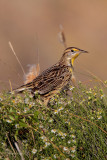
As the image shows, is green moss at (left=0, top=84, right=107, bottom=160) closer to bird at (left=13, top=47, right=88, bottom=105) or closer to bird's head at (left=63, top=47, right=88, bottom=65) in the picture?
bird at (left=13, top=47, right=88, bottom=105)

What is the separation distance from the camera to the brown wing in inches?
199

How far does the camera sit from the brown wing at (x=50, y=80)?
5.06m

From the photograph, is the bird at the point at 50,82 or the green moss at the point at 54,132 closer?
the green moss at the point at 54,132

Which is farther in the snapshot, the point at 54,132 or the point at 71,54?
the point at 71,54

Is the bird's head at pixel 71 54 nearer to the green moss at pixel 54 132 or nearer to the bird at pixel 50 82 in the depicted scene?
the bird at pixel 50 82

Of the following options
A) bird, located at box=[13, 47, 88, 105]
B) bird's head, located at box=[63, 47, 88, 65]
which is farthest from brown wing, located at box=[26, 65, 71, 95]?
bird's head, located at box=[63, 47, 88, 65]

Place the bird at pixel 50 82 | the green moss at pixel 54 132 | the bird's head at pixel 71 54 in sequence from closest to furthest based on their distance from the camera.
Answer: the green moss at pixel 54 132
the bird at pixel 50 82
the bird's head at pixel 71 54

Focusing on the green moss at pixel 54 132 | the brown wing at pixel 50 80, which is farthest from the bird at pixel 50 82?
the green moss at pixel 54 132

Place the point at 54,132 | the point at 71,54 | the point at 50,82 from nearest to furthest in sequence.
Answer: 1. the point at 54,132
2. the point at 50,82
3. the point at 71,54

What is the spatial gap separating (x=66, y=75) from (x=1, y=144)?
217 centimetres

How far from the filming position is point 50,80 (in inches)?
206

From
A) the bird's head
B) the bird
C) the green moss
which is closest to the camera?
the green moss

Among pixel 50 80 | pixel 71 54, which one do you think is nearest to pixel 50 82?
pixel 50 80

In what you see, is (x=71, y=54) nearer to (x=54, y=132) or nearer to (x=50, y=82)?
(x=50, y=82)
